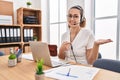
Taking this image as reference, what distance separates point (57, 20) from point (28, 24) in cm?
82

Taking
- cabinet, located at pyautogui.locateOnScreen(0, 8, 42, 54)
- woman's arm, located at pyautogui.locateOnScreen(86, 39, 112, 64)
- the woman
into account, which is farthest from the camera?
cabinet, located at pyautogui.locateOnScreen(0, 8, 42, 54)

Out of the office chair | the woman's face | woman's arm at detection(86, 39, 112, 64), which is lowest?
the office chair

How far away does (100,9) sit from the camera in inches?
100

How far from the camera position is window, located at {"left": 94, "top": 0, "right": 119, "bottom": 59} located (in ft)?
7.54

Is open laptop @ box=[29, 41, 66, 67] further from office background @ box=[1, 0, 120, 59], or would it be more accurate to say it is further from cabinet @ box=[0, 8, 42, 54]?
cabinet @ box=[0, 8, 42, 54]

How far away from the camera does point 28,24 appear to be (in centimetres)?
298

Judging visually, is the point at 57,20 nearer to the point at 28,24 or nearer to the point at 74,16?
the point at 28,24

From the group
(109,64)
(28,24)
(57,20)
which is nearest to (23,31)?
(28,24)

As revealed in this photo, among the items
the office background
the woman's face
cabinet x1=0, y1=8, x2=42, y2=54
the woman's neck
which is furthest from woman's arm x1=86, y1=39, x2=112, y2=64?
cabinet x1=0, y1=8, x2=42, y2=54

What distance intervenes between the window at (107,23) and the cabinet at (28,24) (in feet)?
4.34

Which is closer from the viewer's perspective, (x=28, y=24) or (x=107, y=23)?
(x=107, y=23)

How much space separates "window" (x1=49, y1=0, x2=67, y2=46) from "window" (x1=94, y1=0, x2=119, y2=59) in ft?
2.98

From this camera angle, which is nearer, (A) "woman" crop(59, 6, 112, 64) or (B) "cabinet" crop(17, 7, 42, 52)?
(A) "woman" crop(59, 6, 112, 64)

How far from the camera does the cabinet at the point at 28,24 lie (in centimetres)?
290
